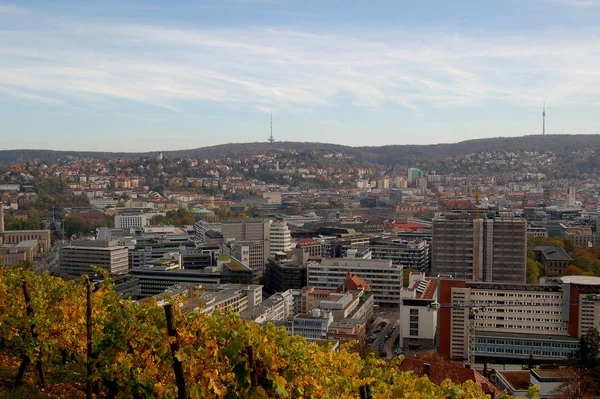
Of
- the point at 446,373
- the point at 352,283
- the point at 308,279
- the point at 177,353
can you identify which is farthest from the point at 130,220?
the point at 177,353

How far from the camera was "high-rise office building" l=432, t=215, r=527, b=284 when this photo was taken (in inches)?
883

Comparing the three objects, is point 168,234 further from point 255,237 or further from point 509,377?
point 509,377

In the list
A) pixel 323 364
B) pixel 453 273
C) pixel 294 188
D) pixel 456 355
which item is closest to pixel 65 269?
pixel 453 273

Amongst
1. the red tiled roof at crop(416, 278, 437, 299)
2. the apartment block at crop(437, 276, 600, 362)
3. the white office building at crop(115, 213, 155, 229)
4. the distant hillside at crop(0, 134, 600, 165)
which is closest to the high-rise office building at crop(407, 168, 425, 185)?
the distant hillside at crop(0, 134, 600, 165)

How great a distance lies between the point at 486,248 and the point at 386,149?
87531 millimetres

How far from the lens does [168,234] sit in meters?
34.7

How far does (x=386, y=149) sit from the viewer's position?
109m

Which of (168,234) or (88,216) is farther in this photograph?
(88,216)

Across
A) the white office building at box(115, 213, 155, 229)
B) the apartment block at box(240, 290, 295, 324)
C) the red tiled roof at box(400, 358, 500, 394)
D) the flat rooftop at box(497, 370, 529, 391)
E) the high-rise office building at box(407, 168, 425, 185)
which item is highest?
the high-rise office building at box(407, 168, 425, 185)

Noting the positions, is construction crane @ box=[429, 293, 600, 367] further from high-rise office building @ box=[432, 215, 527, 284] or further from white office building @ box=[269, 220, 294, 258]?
white office building @ box=[269, 220, 294, 258]

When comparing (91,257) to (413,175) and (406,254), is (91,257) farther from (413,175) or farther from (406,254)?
(413,175)

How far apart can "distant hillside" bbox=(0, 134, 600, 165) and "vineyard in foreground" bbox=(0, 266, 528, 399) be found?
9208cm

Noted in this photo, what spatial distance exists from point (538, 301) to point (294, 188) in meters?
55.4

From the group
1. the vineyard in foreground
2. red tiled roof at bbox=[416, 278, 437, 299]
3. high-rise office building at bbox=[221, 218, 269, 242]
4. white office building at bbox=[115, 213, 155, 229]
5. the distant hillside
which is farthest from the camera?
the distant hillside
